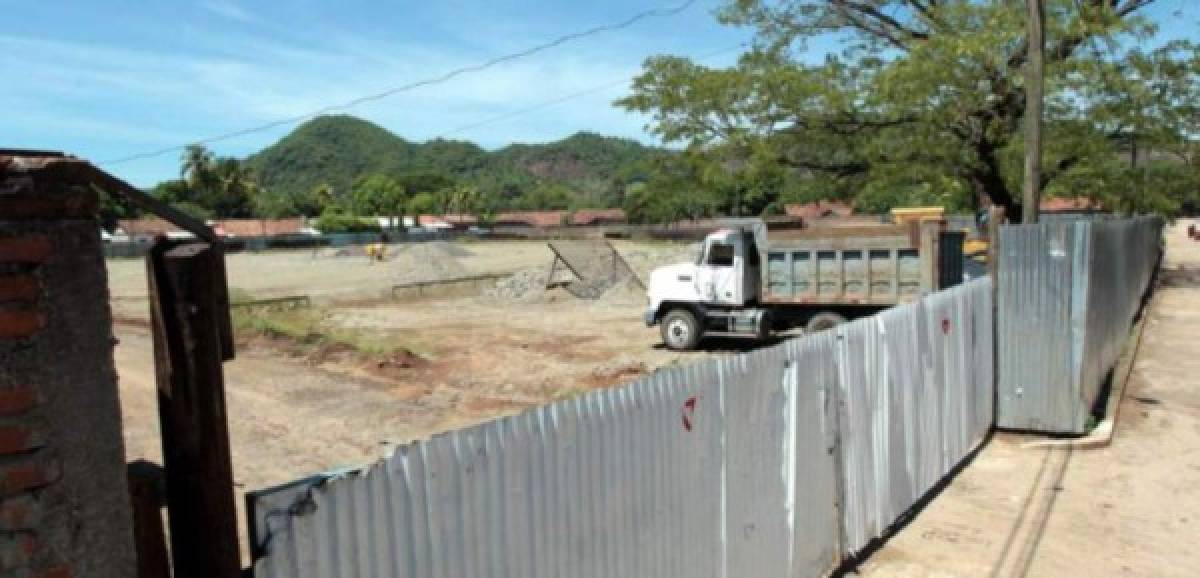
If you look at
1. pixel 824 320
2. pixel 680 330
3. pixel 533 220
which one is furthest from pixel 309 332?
pixel 533 220

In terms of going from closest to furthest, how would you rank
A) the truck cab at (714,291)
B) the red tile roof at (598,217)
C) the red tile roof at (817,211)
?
the truck cab at (714,291)
the red tile roof at (817,211)
the red tile roof at (598,217)

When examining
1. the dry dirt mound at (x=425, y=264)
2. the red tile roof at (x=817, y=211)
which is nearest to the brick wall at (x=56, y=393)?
the dry dirt mound at (x=425, y=264)

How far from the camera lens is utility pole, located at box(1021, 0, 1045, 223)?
1138 cm

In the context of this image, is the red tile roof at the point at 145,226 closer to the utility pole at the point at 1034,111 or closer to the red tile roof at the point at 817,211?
the utility pole at the point at 1034,111

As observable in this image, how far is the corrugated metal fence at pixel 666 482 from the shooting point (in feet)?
8.79

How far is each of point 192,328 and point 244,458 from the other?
8233 mm

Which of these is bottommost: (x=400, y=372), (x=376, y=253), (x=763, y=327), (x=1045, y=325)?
(x=400, y=372)

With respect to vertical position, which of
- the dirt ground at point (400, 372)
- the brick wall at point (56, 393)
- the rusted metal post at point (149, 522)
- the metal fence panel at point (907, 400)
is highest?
the brick wall at point (56, 393)

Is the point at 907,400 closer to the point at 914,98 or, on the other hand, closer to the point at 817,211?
the point at 914,98

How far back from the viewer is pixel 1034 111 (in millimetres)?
11477

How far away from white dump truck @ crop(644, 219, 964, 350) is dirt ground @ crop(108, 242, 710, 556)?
1.02m

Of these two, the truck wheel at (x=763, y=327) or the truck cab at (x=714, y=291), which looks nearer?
the truck wheel at (x=763, y=327)

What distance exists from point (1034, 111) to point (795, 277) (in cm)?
554

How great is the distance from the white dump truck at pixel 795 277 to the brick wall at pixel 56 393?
14.2m
